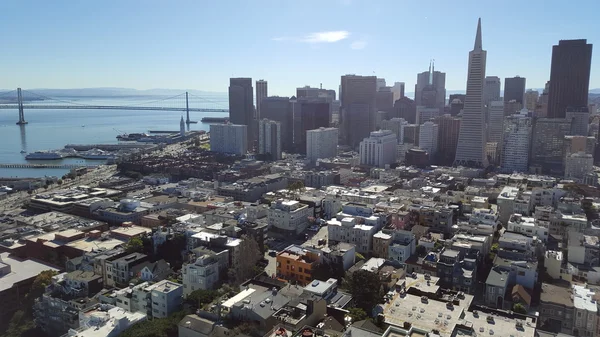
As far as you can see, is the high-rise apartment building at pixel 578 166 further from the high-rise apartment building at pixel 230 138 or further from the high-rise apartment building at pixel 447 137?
the high-rise apartment building at pixel 230 138

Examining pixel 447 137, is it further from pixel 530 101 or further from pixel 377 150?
pixel 530 101

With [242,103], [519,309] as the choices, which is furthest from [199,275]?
[242,103]

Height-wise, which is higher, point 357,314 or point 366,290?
point 366,290

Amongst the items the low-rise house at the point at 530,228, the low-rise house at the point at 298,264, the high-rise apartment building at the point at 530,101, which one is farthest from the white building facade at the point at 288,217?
the high-rise apartment building at the point at 530,101

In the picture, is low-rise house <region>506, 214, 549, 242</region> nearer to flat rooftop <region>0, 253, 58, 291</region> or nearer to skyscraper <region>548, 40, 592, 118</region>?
flat rooftop <region>0, 253, 58, 291</region>

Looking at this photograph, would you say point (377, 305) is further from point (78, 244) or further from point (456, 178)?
point (456, 178)

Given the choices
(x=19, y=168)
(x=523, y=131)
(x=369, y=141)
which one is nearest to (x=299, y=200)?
(x=369, y=141)

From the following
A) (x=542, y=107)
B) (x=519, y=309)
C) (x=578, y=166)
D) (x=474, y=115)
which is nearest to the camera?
(x=519, y=309)
